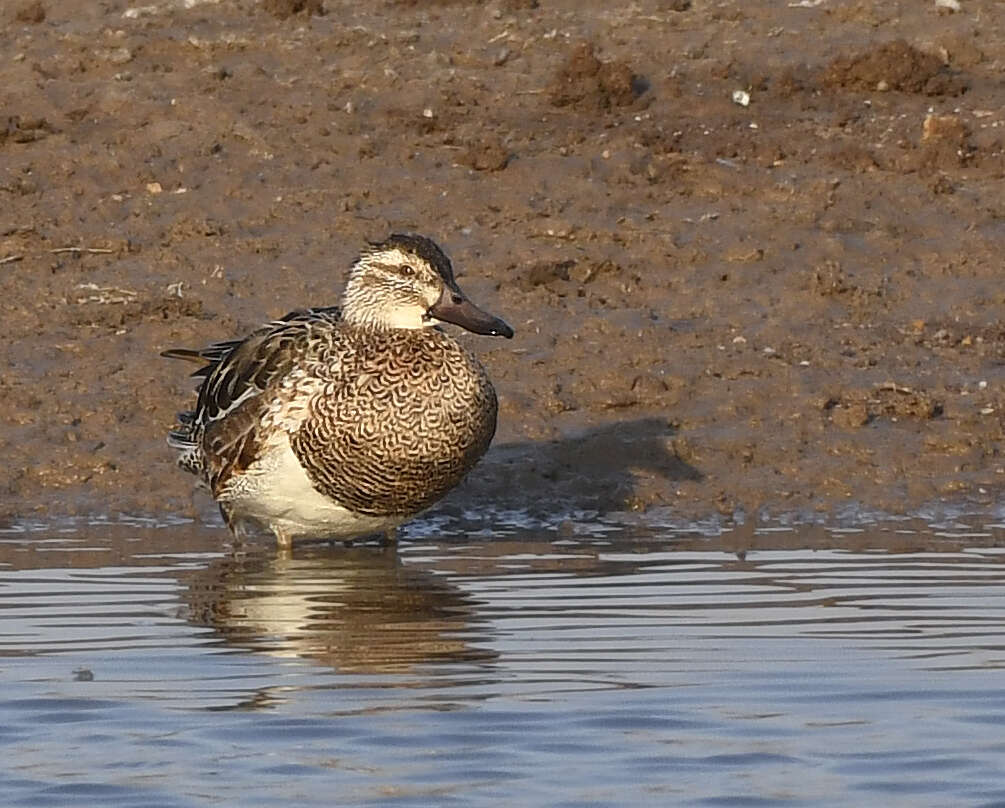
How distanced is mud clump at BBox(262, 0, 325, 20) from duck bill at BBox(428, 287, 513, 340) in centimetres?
686

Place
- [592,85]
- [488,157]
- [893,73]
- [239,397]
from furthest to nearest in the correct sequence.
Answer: [893,73] → [592,85] → [488,157] → [239,397]

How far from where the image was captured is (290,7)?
17.2 metres

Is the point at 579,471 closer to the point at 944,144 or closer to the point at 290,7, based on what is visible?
the point at 944,144

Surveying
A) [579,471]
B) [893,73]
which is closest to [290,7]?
[893,73]

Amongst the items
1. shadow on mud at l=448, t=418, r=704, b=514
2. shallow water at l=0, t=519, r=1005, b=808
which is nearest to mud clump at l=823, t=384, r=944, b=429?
shadow on mud at l=448, t=418, r=704, b=514

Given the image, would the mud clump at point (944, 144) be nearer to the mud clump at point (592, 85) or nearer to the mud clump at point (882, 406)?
the mud clump at point (592, 85)

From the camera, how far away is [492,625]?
29.5ft

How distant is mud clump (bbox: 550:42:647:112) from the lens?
15898 mm

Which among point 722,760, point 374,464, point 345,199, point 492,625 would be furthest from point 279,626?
point 345,199

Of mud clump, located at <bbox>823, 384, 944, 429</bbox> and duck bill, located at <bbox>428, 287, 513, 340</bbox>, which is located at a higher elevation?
duck bill, located at <bbox>428, 287, 513, 340</bbox>

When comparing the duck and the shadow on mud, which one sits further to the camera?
the shadow on mud

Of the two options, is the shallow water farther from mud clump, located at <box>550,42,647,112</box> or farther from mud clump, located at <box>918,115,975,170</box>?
mud clump, located at <box>550,42,647,112</box>

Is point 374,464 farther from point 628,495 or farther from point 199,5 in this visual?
point 199,5

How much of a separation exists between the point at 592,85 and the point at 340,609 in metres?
7.07
